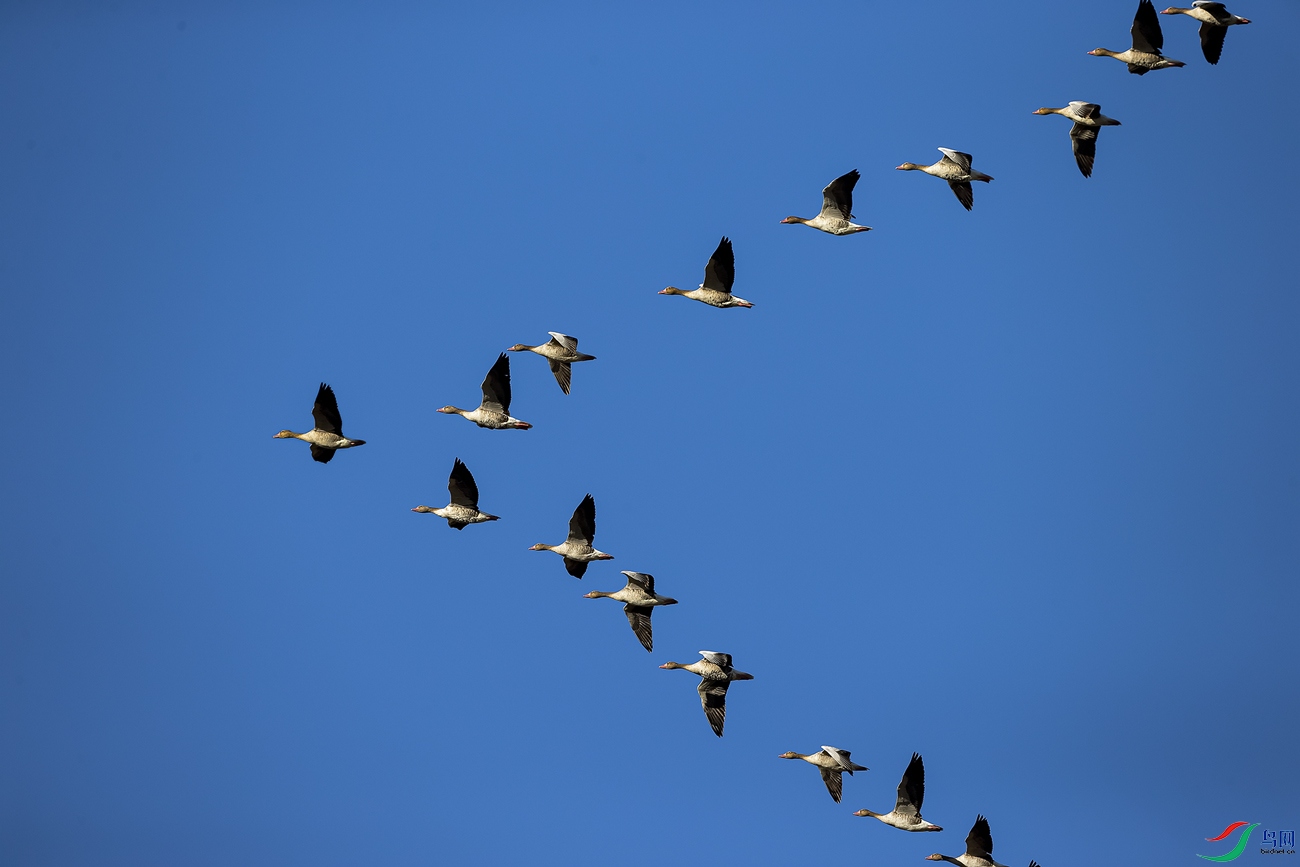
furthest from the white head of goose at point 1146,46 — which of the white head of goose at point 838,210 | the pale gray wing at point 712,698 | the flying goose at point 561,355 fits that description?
the pale gray wing at point 712,698

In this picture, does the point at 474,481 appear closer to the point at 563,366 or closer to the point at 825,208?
the point at 563,366

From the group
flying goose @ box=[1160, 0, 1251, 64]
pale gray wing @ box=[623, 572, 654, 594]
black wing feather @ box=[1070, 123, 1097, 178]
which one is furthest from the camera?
black wing feather @ box=[1070, 123, 1097, 178]

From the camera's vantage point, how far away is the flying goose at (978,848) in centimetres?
3844

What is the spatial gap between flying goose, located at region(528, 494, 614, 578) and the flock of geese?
0.02 meters

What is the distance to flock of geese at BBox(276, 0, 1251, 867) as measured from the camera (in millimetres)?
38531

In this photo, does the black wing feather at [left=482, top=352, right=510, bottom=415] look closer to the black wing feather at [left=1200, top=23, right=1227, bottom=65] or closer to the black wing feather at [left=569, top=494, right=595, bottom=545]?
the black wing feather at [left=569, top=494, right=595, bottom=545]

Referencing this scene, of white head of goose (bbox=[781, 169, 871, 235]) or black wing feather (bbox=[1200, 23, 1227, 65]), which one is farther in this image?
white head of goose (bbox=[781, 169, 871, 235])

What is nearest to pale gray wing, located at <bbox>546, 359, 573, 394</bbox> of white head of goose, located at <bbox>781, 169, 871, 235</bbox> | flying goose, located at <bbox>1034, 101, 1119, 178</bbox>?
white head of goose, located at <bbox>781, 169, 871, 235</bbox>

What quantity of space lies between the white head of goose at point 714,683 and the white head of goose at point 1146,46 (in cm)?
1542

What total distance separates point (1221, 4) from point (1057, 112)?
4.64 m

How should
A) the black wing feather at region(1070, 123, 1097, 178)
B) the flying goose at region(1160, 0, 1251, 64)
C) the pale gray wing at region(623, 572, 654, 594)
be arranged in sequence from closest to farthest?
the flying goose at region(1160, 0, 1251, 64) < the pale gray wing at region(623, 572, 654, 594) < the black wing feather at region(1070, 123, 1097, 178)

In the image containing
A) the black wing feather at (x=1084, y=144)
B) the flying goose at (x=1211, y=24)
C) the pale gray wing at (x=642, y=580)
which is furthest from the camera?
the black wing feather at (x=1084, y=144)

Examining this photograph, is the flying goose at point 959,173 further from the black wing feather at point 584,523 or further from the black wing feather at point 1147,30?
the black wing feather at point 584,523

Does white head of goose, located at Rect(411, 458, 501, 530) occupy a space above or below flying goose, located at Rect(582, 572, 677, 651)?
above
